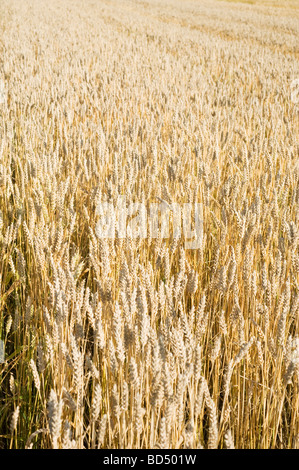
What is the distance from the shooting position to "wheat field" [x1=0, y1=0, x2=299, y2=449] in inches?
33.6

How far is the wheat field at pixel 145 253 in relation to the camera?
33.6 inches

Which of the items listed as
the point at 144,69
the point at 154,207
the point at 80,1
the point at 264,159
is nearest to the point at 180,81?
the point at 144,69

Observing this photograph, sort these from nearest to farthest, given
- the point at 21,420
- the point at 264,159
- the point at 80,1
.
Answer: the point at 21,420 → the point at 264,159 → the point at 80,1

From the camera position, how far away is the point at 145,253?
164cm

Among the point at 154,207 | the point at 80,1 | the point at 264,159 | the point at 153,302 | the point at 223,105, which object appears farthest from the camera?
the point at 80,1

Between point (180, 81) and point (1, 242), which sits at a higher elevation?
point (180, 81)

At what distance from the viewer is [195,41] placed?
955 centimetres

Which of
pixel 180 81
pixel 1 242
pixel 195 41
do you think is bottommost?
pixel 1 242
